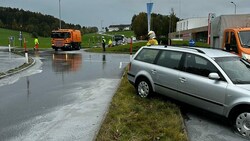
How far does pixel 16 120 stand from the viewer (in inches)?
286

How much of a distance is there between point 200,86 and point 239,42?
6.69 meters

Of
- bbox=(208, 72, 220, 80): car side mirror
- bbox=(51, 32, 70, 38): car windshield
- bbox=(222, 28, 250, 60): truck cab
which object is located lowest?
bbox=(208, 72, 220, 80): car side mirror

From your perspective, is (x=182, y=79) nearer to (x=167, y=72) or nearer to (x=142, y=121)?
(x=167, y=72)

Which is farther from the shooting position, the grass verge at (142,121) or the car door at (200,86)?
the car door at (200,86)

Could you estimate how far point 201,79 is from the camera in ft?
23.7

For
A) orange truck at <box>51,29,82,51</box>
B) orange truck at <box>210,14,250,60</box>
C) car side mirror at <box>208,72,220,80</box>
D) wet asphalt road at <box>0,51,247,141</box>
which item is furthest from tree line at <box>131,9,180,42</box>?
car side mirror at <box>208,72,220,80</box>

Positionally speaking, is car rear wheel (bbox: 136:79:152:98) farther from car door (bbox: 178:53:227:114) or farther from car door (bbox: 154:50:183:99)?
car door (bbox: 178:53:227:114)

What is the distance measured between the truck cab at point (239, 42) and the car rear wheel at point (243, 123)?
651 centimetres

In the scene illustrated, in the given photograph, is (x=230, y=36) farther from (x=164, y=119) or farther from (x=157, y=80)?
(x=164, y=119)

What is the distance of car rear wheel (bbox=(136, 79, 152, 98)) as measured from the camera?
8.89 m

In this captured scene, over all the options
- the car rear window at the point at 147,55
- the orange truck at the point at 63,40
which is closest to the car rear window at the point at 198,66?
the car rear window at the point at 147,55

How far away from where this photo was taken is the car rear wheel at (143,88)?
29.2 feet

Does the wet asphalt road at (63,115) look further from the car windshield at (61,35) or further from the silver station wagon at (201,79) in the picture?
the car windshield at (61,35)

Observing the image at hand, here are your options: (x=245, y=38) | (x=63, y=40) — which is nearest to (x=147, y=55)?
(x=245, y=38)
